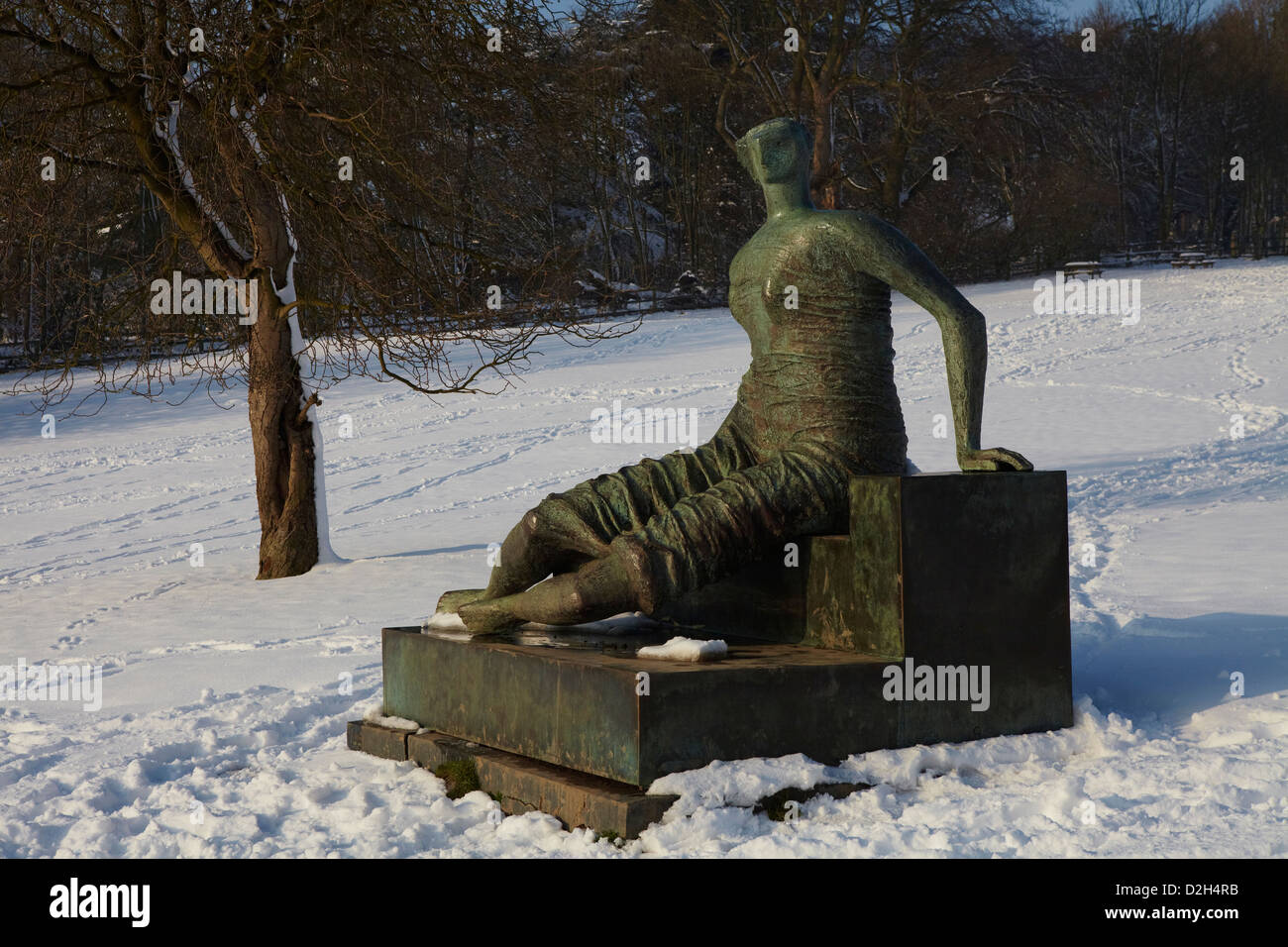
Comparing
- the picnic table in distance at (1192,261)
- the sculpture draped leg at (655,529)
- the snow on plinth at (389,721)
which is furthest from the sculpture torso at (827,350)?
the picnic table in distance at (1192,261)

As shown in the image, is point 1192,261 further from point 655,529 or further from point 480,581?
point 655,529

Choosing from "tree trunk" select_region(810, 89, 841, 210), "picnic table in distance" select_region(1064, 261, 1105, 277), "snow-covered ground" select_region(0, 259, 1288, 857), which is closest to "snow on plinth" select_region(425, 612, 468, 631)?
"snow-covered ground" select_region(0, 259, 1288, 857)

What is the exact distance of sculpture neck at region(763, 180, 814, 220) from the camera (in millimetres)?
5098

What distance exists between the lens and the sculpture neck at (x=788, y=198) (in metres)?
5.10

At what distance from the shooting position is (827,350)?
16.0ft

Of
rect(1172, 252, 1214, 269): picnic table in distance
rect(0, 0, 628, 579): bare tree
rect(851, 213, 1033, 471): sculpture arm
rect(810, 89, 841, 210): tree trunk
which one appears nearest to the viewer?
rect(851, 213, 1033, 471): sculpture arm

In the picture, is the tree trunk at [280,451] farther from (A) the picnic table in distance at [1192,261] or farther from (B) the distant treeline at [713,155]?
(A) the picnic table in distance at [1192,261]

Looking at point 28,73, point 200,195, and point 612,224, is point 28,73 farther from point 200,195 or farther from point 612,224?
point 612,224

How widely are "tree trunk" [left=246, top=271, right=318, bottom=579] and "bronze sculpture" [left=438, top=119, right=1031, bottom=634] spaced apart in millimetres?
6045

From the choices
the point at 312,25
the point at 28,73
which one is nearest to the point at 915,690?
the point at 312,25

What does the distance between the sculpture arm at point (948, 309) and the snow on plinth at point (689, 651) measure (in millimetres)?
1081

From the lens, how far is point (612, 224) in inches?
1496

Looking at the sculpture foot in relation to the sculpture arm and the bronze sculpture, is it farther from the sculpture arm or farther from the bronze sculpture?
the sculpture arm
